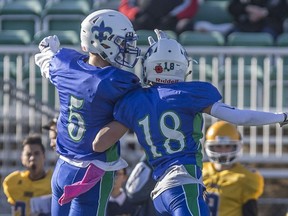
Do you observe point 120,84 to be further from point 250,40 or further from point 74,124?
point 250,40

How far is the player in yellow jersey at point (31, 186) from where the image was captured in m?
9.55

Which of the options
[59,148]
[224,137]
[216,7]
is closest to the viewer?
[59,148]

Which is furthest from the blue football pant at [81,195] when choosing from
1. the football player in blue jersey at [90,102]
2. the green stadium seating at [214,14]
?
the green stadium seating at [214,14]

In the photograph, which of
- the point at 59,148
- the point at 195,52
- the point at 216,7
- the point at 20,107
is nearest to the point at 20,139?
the point at 20,107

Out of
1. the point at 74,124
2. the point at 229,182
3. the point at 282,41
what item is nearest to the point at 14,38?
the point at 282,41

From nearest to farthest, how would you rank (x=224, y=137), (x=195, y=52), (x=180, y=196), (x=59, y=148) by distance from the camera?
(x=180, y=196), (x=59, y=148), (x=224, y=137), (x=195, y=52)

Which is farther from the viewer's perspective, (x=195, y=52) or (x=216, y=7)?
(x=216, y=7)

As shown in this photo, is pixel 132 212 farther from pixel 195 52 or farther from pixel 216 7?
pixel 216 7

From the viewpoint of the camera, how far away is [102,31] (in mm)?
7180

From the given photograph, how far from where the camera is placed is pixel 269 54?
11672 mm

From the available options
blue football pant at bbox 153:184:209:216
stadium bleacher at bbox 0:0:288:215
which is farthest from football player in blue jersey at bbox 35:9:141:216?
stadium bleacher at bbox 0:0:288:215

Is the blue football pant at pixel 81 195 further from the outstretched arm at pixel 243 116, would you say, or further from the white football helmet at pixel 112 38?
the outstretched arm at pixel 243 116

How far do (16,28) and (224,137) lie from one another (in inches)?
182

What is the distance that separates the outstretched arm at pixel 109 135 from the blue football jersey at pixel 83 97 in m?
0.09
